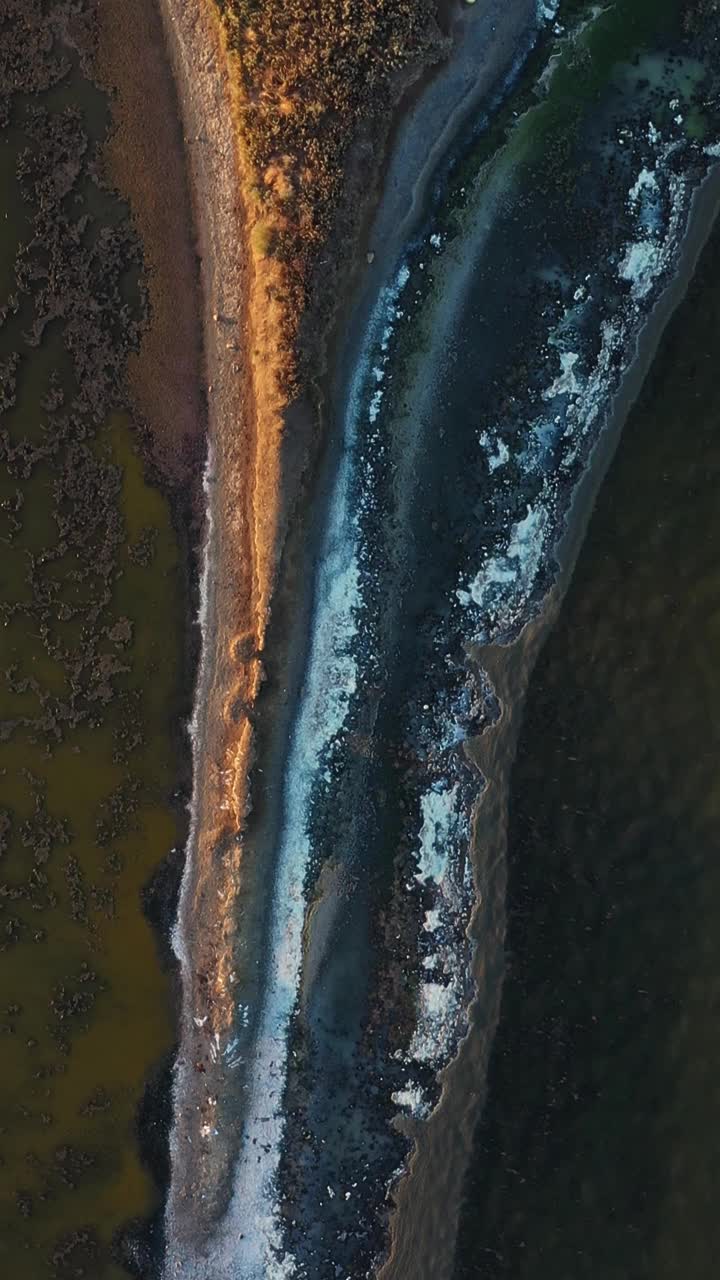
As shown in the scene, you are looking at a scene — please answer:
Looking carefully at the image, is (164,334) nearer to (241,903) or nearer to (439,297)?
(439,297)

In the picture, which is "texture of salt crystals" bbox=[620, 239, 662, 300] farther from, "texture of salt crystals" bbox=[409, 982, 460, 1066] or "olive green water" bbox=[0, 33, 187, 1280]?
"texture of salt crystals" bbox=[409, 982, 460, 1066]

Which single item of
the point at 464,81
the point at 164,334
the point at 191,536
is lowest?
the point at 191,536

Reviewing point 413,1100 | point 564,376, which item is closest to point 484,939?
point 413,1100

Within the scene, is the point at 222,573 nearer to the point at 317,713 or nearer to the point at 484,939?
the point at 317,713

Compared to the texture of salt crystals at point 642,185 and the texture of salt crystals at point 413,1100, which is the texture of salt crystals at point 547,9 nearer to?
the texture of salt crystals at point 642,185

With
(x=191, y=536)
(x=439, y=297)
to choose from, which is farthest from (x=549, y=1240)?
(x=439, y=297)

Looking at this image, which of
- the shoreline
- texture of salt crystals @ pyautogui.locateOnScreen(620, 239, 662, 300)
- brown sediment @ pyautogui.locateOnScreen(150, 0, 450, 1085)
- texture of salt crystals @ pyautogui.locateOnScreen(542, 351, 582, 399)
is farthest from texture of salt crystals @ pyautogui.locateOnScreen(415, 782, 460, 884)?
texture of salt crystals @ pyautogui.locateOnScreen(620, 239, 662, 300)

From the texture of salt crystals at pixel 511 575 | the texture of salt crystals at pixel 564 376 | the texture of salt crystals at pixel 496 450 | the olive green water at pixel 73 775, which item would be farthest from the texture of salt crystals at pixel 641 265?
the olive green water at pixel 73 775
